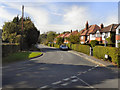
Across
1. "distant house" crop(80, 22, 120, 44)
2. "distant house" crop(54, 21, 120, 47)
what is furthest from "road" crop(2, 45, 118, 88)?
"distant house" crop(80, 22, 120, 44)

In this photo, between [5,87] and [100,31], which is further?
[100,31]

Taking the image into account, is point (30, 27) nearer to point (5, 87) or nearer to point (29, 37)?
point (29, 37)

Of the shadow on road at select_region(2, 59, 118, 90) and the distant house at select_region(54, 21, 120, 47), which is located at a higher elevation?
the distant house at select_region(54, 21, 120, 47)

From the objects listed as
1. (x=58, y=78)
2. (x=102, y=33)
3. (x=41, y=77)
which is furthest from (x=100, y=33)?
(x=41, y=77)

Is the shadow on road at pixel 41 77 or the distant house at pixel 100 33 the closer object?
the shadow on road at pixel 41 77

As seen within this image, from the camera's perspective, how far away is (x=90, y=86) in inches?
221

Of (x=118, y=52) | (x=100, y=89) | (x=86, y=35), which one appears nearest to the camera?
(x=100, y=89)

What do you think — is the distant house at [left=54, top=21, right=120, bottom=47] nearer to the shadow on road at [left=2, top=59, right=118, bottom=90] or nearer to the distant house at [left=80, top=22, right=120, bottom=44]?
the distant house at [left=80, top=22, right=120, bottom=44]

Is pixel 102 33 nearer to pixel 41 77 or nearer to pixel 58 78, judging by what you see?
pixel 58 78

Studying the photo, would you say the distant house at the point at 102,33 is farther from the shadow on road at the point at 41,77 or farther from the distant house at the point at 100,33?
the shadow on road at the point at 41,77

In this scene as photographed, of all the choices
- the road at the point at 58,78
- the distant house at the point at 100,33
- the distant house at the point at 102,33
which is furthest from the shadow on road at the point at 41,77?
the distant house at the point at 100,33

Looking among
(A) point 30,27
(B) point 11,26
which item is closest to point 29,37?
(A) point 30,27

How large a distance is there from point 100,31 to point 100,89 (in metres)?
39.1

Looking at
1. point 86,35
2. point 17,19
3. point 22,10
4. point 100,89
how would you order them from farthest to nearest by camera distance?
point 86,35
point 17,19
point 22,10
point 100,89
